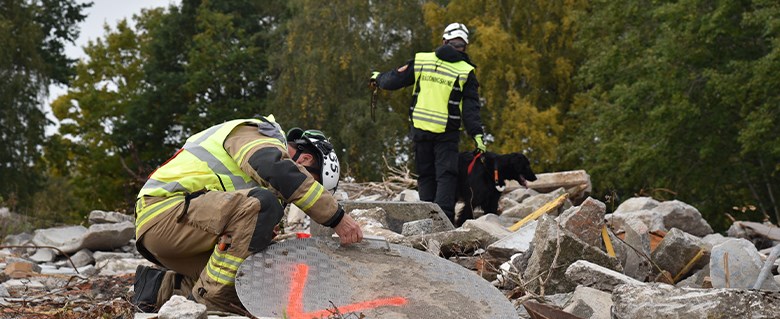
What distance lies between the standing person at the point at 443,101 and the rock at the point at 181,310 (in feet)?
16.8

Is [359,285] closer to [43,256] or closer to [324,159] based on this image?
[324,159]

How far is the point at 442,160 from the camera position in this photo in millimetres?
9641

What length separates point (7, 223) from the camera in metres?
13.4

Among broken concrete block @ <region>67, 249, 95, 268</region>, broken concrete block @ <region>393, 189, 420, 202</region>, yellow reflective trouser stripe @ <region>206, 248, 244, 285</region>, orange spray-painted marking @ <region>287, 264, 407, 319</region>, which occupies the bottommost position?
broken concrete block @ <region>393, 189, 420, 202</region>

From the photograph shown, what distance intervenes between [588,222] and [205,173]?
2336 mm

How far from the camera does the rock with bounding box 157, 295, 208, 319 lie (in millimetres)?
4438

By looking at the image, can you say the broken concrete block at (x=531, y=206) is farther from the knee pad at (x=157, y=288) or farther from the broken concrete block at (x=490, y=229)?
the knee pad at (x=157, y=288)

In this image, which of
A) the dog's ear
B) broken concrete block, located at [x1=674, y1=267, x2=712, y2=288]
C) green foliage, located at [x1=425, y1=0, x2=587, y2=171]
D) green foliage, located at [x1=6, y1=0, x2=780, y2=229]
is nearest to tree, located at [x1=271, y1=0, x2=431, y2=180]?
green foliage, located at [x1=6, y1=0, x2=780, y2=229]

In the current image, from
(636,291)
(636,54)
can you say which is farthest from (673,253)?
(636,54)

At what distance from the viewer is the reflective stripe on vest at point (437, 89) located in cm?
941

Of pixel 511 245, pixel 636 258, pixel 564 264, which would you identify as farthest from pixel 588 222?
pixel 564 264

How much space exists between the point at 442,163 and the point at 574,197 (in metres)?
2.35

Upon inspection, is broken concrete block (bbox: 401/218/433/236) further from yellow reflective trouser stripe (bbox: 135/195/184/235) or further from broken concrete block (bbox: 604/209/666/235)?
yellow reflective trouser stripe (bbox: 135/195/184/235)

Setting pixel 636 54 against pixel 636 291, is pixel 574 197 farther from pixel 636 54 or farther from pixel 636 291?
pixel 636 54
